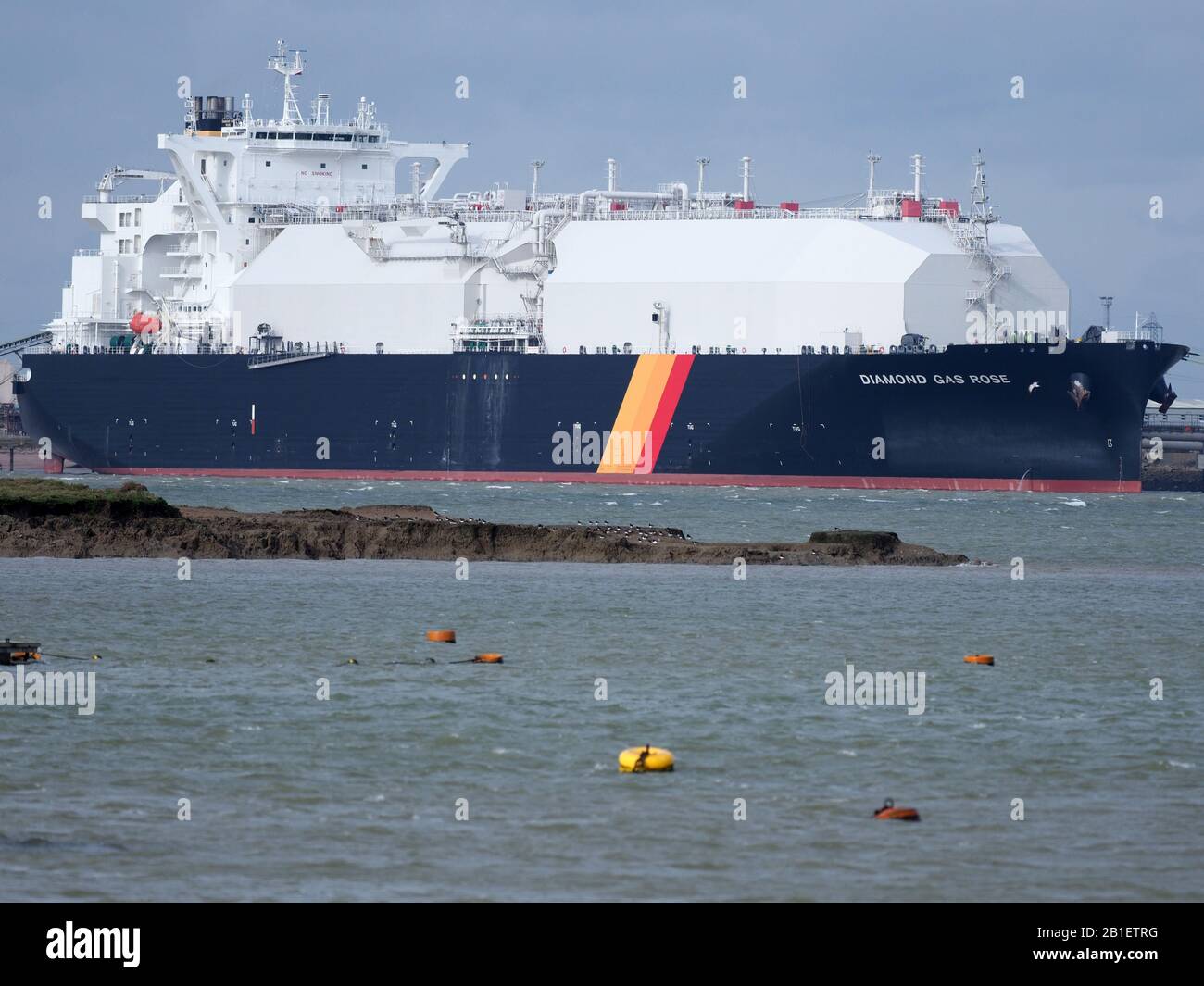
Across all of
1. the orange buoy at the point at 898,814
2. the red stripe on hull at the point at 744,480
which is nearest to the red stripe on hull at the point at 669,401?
the red stripe on hull at the point at 744,480

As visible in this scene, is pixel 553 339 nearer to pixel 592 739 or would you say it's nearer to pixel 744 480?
pixel 744 480

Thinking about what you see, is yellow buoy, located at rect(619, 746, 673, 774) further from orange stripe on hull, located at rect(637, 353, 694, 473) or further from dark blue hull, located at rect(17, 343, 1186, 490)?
orange stripe on hull, located at rect(637, 353, 694, 473)

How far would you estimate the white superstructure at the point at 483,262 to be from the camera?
5834 centimetres

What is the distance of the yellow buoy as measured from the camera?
16.0 m

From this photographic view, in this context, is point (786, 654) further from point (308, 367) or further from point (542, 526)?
point (308, 367)

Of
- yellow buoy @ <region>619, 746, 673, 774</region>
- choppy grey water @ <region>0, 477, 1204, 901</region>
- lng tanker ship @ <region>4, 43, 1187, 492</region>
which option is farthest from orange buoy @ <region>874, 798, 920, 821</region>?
lng tanker ship @ <region>4, 43, 1187, 492</region>

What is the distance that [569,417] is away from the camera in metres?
59.3

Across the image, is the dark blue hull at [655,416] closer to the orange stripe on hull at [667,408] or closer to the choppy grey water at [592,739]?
the orange stripe on hull at [667,408]

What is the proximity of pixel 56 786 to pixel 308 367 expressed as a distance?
48.4 m

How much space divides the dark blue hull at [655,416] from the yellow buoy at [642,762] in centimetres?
3969

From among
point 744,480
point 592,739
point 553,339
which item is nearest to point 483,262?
point 553,339

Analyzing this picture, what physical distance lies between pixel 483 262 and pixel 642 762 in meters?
47.9
